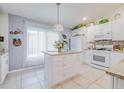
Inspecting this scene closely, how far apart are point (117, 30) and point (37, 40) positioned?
3534mm

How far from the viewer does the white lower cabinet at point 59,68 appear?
2422mm

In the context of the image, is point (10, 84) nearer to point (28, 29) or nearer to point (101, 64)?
point (28, 29)

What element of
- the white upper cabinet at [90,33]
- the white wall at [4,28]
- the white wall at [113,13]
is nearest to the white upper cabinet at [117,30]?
the white wall at [113,13]

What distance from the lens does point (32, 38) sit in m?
4.30

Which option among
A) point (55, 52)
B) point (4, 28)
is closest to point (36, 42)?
point (4, 28)

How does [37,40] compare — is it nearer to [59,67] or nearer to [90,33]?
[59,67]

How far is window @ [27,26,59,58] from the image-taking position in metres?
4.21

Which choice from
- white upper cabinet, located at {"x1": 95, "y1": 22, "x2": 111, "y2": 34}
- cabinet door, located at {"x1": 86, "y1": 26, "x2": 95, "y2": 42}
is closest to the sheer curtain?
cabinet door, located at {"x1": 86, "y1": 26, "x2": 95, "y2": 42}

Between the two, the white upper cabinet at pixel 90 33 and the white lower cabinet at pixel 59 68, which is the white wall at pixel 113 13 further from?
the white lower cabinet at pixel 59 68

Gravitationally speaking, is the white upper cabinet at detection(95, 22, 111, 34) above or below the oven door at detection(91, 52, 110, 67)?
above

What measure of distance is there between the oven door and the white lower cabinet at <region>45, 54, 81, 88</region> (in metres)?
1.56

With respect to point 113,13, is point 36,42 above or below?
below

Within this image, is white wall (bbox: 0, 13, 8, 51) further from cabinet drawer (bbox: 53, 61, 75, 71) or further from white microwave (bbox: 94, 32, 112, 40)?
white microwave (bbox: 94, 32, 112, 40)

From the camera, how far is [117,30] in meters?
3.72
